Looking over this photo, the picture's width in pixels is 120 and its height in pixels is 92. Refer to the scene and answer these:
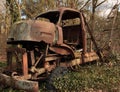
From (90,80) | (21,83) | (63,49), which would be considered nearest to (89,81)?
(90,80)

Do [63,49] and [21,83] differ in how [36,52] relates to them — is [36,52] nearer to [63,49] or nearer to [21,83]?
[63,49]

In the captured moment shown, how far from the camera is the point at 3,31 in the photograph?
80.3 feet

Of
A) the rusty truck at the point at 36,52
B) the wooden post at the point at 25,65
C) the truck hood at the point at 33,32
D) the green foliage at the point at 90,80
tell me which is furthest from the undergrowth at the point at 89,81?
the truck hood at the point at 33,32

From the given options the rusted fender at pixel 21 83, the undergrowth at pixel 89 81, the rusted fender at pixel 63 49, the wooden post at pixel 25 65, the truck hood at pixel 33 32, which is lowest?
the undergrowth at pixel 89 81

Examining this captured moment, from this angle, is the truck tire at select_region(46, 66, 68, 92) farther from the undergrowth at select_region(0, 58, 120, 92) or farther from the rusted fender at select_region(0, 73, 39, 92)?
the rusted fender at select_region(0, 73, 39, 92)

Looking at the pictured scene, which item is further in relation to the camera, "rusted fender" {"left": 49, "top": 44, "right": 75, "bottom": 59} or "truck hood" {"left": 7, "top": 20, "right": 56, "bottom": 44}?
"rusted fender" {"left": 49, "top": 44, "right": 75, "bottom": 59}

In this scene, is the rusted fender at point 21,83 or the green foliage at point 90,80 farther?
the green foliage at point 90,80

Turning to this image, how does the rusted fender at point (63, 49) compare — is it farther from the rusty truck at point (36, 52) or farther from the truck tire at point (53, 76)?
the truck tire at point (53, 76)

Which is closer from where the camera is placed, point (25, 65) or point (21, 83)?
point (21, 83)

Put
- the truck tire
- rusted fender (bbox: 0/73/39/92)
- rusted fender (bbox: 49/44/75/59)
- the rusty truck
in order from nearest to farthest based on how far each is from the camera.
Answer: rusted fender (bbox: 0/73/39/92) < the rusty truck < the truck tire < rusted fender (bbox: 49/44/75/59)

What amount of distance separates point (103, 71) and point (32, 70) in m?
2.86

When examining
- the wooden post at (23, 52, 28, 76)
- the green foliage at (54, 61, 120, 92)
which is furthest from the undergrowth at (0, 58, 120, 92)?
the wooden post at (23, 52, 28, 76)

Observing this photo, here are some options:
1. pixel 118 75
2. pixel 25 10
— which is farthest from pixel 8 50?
pixel 25 10

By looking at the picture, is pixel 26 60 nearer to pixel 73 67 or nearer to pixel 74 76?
pixel 74 76
